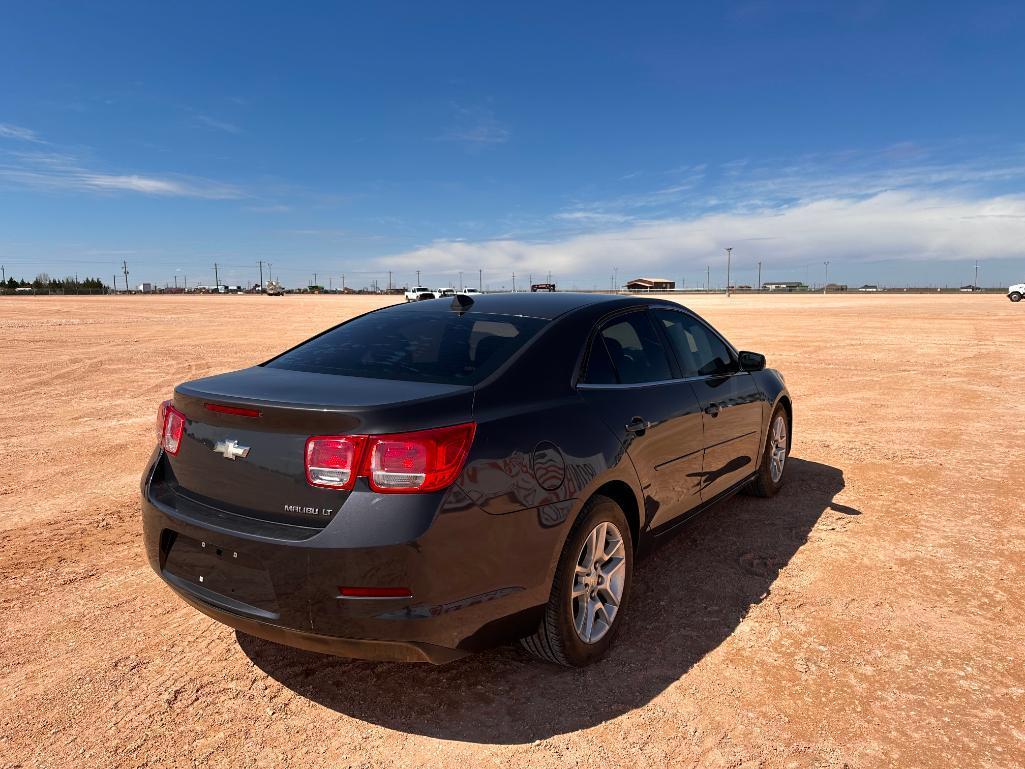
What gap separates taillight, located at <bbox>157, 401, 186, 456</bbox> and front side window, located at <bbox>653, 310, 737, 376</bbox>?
2.64 metres

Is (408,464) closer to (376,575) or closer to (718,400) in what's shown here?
(376,575)

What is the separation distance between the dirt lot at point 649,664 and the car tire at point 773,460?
0.16 m

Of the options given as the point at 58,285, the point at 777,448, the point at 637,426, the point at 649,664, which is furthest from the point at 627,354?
the point at 58,285

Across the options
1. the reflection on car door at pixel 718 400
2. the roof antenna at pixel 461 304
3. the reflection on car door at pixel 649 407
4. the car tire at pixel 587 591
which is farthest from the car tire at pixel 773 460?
the roof antenna at pixel 461 304

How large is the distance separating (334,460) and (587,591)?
4.36 feet

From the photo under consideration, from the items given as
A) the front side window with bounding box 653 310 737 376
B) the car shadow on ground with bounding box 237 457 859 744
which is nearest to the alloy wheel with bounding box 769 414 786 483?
the front side window with bounding box 653 310 737 376

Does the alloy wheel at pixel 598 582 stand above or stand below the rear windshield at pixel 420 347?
below

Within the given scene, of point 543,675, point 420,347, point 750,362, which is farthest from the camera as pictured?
point 750,362

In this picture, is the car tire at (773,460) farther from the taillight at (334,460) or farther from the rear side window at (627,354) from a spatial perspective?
the taillight at (334,460)

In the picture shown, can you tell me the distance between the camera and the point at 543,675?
9.89ft

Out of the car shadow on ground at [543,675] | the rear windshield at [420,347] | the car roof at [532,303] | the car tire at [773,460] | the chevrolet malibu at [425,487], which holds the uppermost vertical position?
the car roof at [532,303]

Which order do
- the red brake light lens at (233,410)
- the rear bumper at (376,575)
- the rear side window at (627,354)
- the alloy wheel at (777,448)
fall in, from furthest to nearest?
1. the alloy wheel at (777,448)
2. the rear side window at (627,354)
3. the red brake light lens at (233,410)
4. the rear bumper at (376,575)

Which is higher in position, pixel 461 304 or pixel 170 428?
pixel 461 304

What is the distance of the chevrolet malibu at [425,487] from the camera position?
2334 mm
